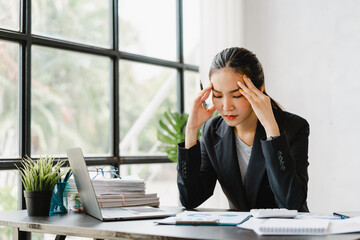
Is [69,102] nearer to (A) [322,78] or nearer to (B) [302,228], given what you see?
(A) [322,78]

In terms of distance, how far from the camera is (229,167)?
76.6 inches

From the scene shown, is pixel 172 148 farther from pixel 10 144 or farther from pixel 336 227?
pixel 336 227

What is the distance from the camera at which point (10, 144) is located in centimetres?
259

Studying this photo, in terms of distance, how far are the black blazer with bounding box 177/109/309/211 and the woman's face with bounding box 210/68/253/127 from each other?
11 cm

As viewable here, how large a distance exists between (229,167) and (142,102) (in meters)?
1.67

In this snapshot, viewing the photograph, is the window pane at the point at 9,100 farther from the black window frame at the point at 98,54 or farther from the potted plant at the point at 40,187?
the potted plant at the point at 40,187

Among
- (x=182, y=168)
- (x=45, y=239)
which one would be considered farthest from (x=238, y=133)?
(x=45, y=239)

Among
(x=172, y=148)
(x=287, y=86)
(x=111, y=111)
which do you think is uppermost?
(x=287, y=86)

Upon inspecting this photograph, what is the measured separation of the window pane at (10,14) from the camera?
258 centimetres

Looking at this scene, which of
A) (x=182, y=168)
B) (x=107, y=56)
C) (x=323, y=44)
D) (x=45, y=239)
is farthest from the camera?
(x=323, y=44)

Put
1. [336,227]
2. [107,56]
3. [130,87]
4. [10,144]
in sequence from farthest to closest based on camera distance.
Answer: [130,87], [107,56], [10,144], [336,227]

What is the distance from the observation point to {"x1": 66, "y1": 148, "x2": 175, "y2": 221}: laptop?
147 centimetres

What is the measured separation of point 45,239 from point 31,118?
72 centimetres

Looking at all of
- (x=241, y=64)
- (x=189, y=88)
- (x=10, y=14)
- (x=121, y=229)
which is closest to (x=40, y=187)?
(x=121, y=229)
